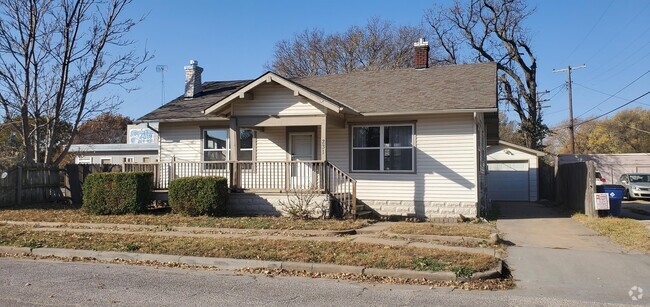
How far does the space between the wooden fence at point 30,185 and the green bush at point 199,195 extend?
23.2 feet

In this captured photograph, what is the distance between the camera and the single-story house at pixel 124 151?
34125 millimetres

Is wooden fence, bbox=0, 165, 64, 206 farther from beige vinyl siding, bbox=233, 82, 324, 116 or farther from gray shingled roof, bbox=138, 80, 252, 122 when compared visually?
beige vinyl siding, bbox=233, 82, 324, 116

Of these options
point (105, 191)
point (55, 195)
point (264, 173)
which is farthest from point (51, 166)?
point (264, 173)

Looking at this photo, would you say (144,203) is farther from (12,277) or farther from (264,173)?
(12,277)

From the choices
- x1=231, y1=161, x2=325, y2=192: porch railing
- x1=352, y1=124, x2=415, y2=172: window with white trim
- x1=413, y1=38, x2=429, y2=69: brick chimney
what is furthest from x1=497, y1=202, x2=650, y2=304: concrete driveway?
x1=413, y1=38, x2=429, y2=69: brick chimney

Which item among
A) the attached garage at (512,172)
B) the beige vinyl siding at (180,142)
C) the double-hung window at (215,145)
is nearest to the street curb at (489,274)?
the double-hung window at (215,145)

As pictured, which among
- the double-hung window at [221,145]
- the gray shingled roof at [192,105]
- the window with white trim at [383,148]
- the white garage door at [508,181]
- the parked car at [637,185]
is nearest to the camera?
the window with white trim at [383,148]

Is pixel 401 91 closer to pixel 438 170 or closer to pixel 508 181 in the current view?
pixel 438 170

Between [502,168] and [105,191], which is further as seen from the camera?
[502,168]

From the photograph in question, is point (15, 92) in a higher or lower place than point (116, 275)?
higher

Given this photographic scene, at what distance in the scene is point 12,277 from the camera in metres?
7.88

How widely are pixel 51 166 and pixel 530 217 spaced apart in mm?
17526

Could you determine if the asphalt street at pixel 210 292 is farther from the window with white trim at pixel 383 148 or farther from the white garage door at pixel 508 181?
the white garage door at pixel 508 181

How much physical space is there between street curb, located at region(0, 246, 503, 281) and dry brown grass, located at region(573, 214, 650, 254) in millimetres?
4001
